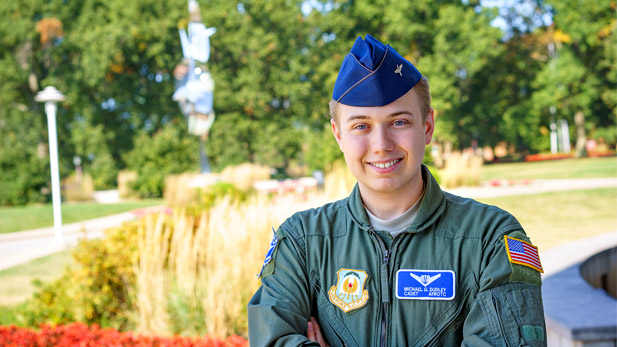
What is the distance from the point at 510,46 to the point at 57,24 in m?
25.4

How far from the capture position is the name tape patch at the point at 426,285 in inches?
62.1

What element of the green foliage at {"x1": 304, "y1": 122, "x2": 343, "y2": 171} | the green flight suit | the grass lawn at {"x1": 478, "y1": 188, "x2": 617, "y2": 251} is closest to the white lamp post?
the grass lawn at {"x1": 478, "y1": 188, "x2": 617, "y2": 251}

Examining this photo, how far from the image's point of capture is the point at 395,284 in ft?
5.30

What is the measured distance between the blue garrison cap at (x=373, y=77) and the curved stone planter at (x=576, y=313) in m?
1.80

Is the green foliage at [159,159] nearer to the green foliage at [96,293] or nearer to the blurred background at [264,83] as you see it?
the blurred background at [264,83]

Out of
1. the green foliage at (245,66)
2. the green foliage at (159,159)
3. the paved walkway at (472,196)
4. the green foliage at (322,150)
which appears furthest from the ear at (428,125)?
the green foliage at (245,66)

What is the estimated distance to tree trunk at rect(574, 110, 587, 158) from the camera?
32938mm

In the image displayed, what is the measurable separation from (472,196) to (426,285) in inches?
529

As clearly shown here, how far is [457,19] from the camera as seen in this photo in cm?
3238

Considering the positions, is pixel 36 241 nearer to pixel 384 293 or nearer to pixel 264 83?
pixel 384 293

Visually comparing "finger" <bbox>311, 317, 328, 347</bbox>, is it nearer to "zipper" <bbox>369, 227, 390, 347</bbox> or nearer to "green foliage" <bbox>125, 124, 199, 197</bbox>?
"zipper" <bbox>369, 227, 390, 347</bbox>

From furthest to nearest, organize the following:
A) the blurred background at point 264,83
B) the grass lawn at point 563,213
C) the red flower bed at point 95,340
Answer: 1. the blurred background at point 264,83
2. the grass lawn at point 563,213
3. the red flower bed at point 95,340

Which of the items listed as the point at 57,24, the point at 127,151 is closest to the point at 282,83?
the point at 127,151

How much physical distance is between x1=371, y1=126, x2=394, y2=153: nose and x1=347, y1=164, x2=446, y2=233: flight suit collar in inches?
7.2
